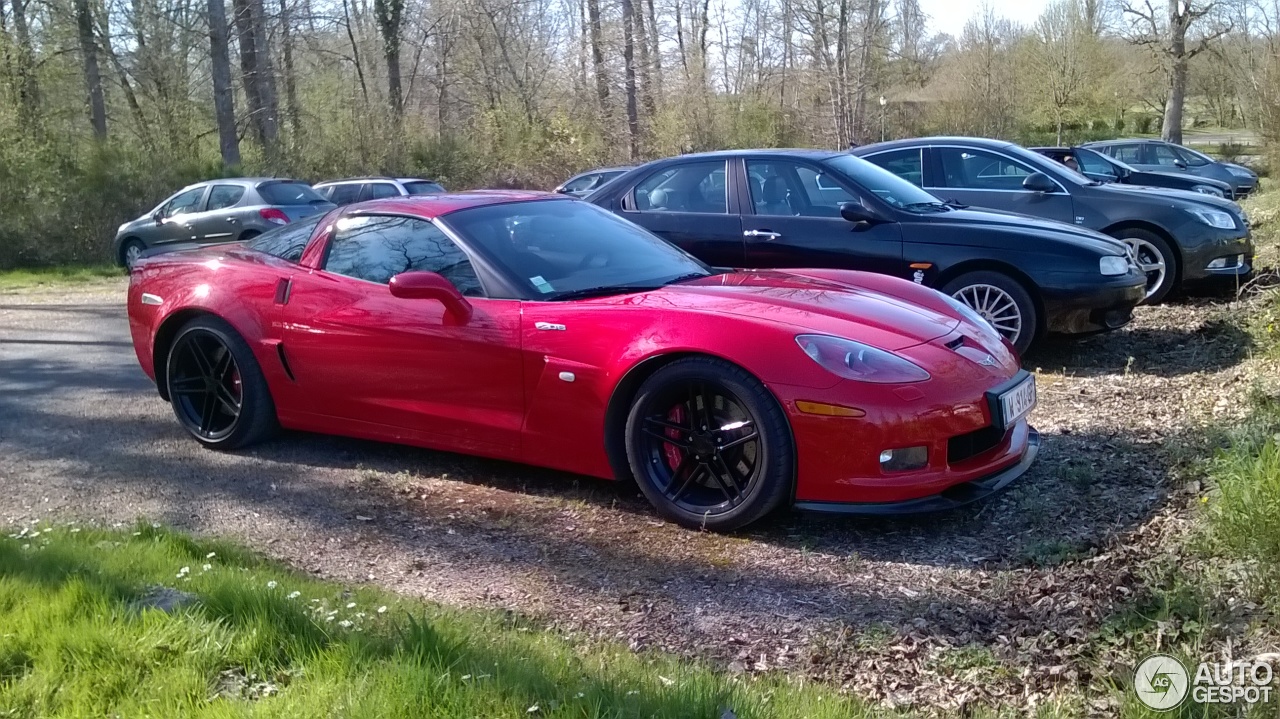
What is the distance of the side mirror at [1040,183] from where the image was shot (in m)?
8.63

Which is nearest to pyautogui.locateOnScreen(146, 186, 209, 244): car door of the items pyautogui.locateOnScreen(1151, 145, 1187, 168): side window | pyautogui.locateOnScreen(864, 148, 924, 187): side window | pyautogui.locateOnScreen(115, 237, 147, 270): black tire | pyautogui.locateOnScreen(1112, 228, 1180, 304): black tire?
pyautogui.locateOnScreen(115, 237, 147, 270): black tire

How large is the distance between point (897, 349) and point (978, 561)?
843 mm

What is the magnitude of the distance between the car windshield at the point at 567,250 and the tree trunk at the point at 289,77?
22.1 metres

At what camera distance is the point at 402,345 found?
4801 mm

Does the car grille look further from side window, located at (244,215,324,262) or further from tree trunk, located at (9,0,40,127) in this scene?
tree trunk, located at (9,0,40,127)

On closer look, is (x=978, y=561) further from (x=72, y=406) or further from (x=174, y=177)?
(x=174, y=177)

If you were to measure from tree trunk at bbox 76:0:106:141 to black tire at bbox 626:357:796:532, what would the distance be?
73.8ft

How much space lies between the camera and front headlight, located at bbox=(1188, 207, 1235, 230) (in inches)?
324

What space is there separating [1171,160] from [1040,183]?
18.8 meters

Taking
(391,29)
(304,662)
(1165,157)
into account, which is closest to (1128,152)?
(1165,157)

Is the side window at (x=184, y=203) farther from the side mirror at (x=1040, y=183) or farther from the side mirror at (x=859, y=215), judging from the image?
the side mirror at (x=1040, y=183)

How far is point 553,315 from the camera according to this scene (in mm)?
4469

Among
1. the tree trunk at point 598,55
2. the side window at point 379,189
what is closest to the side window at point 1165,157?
the tree trunk at point 598,55

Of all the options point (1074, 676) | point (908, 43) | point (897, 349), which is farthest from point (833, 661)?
point (908, 43)
